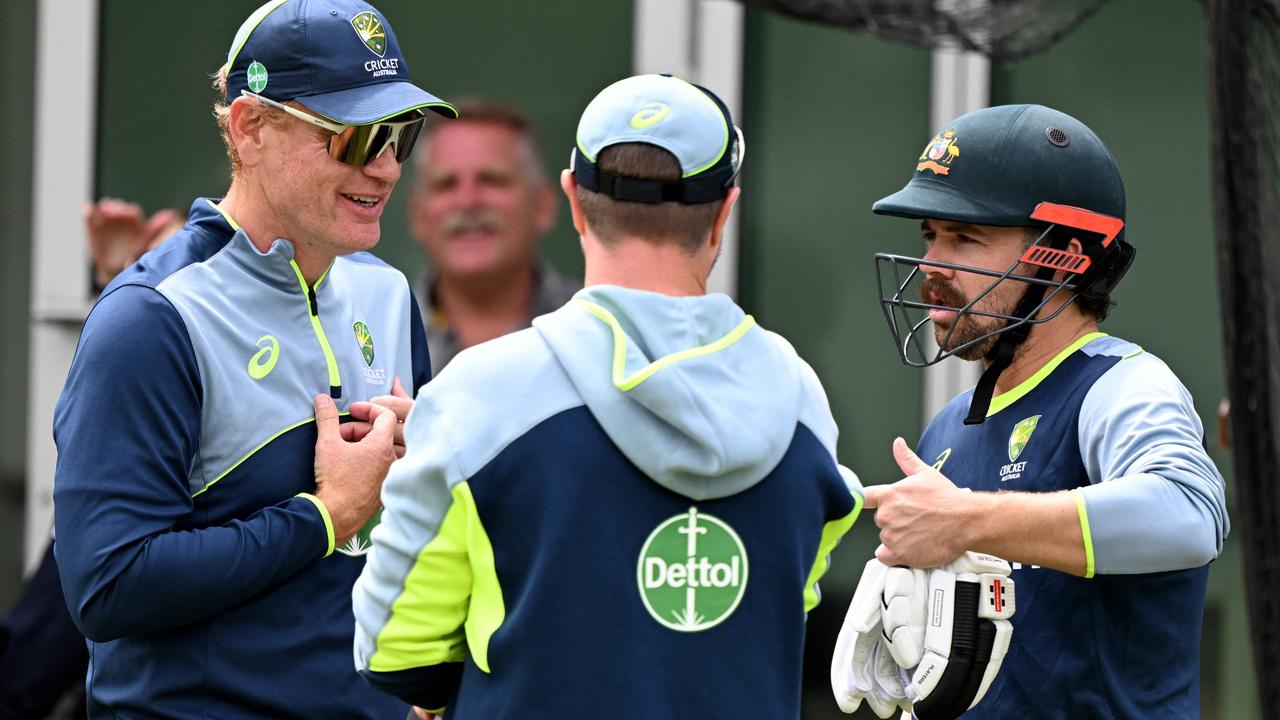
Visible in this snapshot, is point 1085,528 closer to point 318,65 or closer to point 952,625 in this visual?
point 952,625

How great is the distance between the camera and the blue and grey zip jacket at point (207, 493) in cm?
226

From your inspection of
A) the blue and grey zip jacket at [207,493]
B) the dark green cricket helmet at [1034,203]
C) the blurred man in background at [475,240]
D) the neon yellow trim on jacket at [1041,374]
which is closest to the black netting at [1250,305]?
the dark green cricket helmet at [1034,203]

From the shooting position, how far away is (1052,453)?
8.68 ft

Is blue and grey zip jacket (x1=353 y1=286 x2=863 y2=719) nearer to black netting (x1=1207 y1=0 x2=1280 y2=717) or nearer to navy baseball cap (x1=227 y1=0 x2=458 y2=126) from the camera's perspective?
navy baseball cap (x1=227 y1=0 x2=458 y2=126)

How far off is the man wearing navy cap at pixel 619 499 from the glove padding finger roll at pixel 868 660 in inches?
22.2

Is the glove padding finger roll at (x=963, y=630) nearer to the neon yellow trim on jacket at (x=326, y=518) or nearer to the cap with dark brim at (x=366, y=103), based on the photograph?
the neon yellow trim on jacket at (x=326, y=518)

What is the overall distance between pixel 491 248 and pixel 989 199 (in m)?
3.01

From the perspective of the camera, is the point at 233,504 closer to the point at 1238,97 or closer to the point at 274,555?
the point at 274,555

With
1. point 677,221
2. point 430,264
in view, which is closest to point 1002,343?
point 677,221

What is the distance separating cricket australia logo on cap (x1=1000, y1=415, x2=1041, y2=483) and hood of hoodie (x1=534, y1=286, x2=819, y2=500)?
0.75 meters

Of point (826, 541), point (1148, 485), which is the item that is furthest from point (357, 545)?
point (1148, 485)

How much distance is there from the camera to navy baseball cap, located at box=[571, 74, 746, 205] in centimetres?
204

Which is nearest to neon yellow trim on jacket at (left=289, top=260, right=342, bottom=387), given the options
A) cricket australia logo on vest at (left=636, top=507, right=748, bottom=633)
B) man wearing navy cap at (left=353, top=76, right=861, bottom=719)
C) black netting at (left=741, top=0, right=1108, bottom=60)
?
man wearing navy cap at (left=353, top=76, right=861, bottom=719)

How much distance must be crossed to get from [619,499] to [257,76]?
1.05 meters
